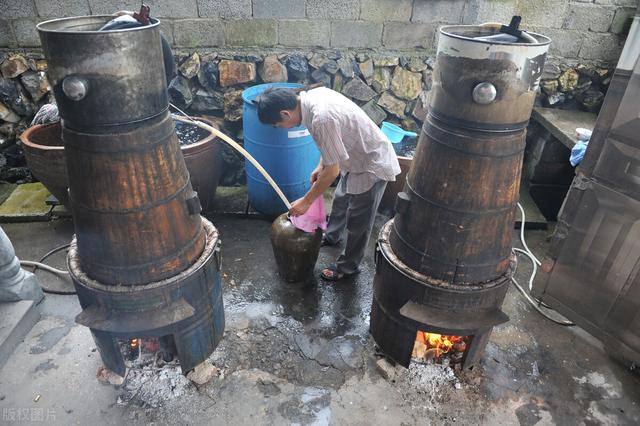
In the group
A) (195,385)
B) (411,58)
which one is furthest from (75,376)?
(411,58)

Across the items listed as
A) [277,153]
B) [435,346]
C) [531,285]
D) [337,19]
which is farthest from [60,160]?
[531,285]

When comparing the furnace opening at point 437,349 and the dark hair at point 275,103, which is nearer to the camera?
the dark hair at point 275,103

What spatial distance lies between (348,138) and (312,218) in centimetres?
93

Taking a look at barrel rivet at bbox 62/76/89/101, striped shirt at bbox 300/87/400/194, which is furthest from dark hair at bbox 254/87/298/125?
barrel rivet at bbox 62/76/89/101

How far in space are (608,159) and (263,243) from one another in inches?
151

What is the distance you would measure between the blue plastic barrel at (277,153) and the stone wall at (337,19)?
112 centimetres

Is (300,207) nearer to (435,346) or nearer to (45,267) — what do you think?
(435,346)

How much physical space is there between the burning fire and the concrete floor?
0.49 ft

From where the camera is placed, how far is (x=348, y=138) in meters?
3.93

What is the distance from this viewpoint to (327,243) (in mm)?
5527

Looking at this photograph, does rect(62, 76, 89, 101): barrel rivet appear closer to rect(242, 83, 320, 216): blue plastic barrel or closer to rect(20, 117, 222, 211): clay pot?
rect(20, 117, 222, 211): clay pot

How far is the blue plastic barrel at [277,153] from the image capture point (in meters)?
5.13

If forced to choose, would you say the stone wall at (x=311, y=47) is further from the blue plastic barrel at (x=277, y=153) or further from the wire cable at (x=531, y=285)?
the wire cable at (x=531, y=285)

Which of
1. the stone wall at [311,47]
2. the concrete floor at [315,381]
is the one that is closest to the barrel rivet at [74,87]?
the concrete floor at [315,381]
